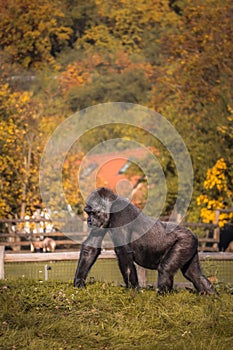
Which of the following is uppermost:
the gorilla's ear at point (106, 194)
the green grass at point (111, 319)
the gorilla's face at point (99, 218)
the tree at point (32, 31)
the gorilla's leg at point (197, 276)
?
the gorilla's ear at point (106, 194)

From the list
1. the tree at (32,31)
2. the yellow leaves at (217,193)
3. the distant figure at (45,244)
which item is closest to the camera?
the distant figure at (45,244)

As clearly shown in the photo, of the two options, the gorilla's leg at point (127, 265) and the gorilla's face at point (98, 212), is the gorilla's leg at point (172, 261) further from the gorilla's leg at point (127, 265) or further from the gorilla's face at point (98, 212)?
the gorilla's face at point (98, 212)

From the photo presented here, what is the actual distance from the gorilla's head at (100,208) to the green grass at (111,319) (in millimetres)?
959

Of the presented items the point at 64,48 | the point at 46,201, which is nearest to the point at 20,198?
the point at 46,201

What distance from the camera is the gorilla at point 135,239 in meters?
12.1

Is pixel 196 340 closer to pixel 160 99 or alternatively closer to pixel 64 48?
pixel 160 99

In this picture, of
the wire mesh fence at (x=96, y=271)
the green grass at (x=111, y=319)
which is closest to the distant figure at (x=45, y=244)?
the wire mesh fence at (x=96, y=271)

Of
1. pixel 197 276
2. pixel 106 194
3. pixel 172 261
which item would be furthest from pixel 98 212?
pixel 197 276

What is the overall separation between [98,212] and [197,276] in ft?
5.64

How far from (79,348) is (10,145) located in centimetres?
2566

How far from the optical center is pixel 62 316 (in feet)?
35.1

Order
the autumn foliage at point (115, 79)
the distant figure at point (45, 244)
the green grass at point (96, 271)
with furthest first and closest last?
the autumn foliage at point (115, 79), the distant figure at point (45, 244), the green grass at point (96, 271)

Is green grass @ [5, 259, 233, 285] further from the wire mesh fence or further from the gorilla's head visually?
the gorilla's head

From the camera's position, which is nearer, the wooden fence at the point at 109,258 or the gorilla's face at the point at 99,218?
the gorilla's face at the point at 99,218
